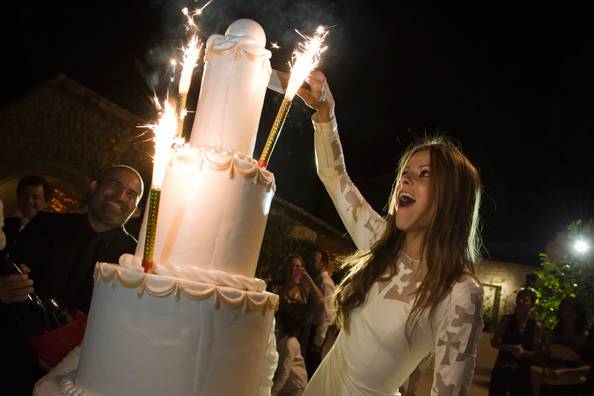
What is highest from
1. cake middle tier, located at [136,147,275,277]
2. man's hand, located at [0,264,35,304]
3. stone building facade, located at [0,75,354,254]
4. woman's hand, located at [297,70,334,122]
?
stone building facade, located at [0,75,354,254]

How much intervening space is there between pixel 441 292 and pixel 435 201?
514mm

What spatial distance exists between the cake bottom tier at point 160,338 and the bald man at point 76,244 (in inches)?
53.5

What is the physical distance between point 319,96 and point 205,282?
1.35 metres

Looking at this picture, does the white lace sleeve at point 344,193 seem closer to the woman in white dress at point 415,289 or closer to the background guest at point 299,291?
the woman in white dress at point 415,289

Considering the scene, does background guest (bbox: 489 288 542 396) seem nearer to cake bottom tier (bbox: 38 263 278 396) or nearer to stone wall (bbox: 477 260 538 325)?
cake bottom tier (bbox: 38 263 278 396)

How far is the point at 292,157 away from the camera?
69.6 feet

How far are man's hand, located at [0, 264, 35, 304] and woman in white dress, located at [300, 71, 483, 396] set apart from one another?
1.84 metres

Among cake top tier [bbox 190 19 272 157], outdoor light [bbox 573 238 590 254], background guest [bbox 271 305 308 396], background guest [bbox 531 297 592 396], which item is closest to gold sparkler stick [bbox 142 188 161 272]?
cake top tier [bbox 190 19 272 157]

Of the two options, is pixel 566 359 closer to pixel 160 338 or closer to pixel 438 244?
pixel 438 244

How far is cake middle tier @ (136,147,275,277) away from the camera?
2363 millimetres

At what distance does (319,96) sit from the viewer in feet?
9.65

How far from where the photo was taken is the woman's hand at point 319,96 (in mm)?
2918

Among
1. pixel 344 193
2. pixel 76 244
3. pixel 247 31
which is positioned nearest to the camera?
pixel 247 31

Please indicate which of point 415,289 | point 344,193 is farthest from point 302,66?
point 415,289
